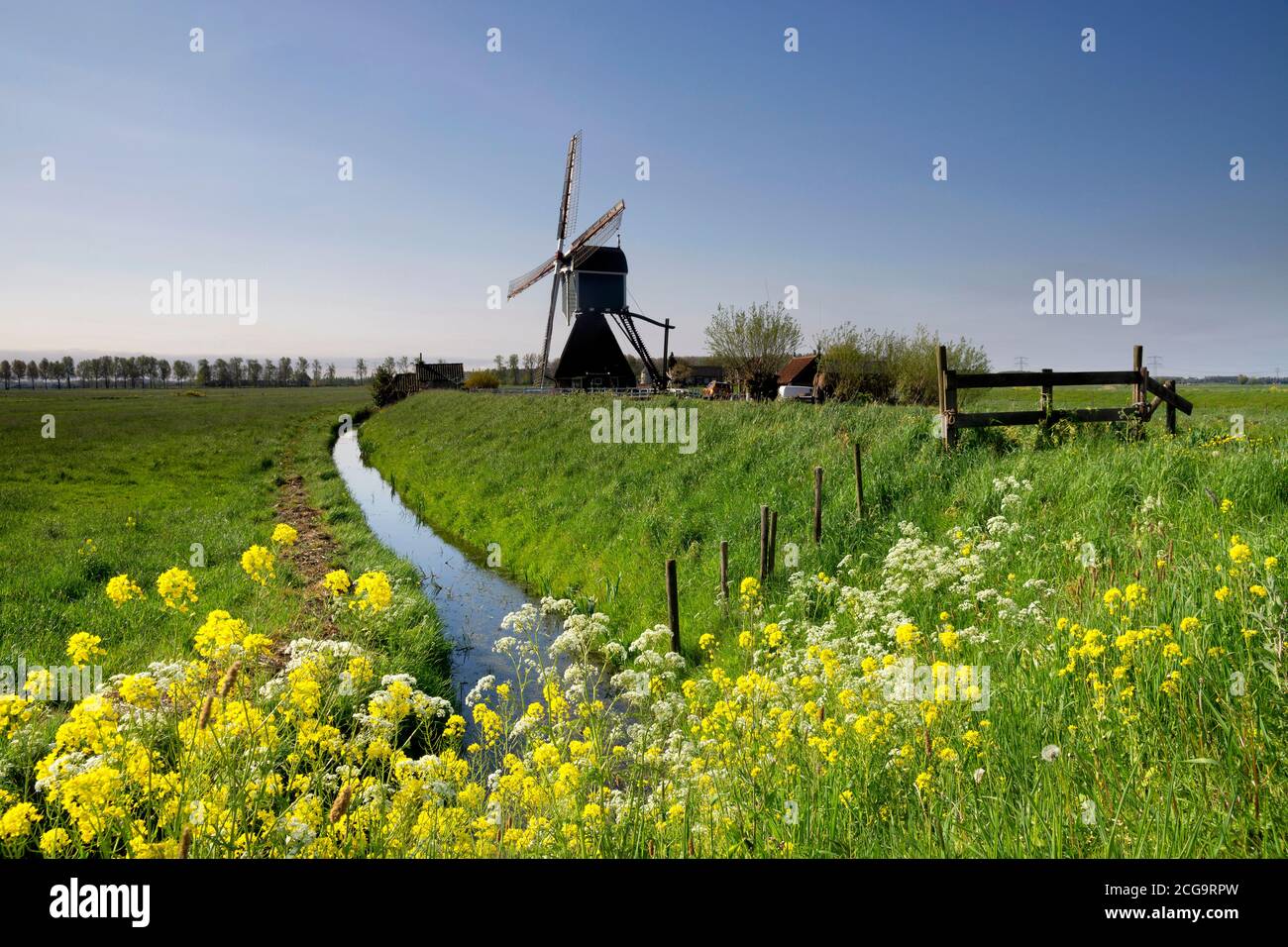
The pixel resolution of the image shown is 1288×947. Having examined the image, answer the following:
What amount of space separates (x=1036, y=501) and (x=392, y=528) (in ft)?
60.3

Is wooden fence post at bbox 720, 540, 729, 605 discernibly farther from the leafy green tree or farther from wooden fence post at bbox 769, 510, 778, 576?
the leafy green tree

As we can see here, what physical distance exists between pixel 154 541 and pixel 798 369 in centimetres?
4316

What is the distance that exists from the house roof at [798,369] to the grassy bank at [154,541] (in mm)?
31730

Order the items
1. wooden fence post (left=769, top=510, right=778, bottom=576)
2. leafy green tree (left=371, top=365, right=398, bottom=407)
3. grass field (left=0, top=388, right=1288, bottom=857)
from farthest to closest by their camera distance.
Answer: leafy green tree (left=371, top=365, right=398, bottom=407) → wooden fence post (left=769, top=510, right=778, bottom=576) → grass field (left=0, top=388, right=1288, bottom=857)

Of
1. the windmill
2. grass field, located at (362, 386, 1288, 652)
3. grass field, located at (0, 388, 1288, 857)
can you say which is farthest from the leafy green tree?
grass field, located at (0, 388, 1288, 857)

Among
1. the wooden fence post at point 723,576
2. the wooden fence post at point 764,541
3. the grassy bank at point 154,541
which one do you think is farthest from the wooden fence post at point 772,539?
the grassy bank at point 154,541

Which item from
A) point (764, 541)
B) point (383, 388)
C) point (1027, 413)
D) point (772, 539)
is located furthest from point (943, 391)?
point (383, 388)

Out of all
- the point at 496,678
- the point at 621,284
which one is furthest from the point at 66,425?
the point at 496,678

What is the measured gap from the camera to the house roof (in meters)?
50.5

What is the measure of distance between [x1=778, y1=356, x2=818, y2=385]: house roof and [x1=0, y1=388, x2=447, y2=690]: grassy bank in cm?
3173

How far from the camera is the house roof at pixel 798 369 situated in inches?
1988

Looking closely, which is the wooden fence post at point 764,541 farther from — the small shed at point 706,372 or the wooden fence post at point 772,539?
the small shed at point 706,372

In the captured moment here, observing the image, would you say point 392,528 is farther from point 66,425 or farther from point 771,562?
point 66,425
